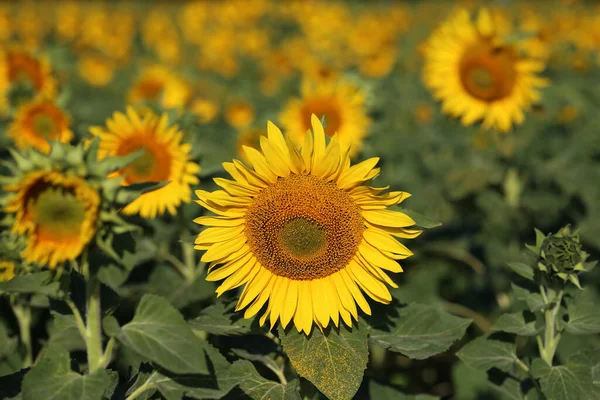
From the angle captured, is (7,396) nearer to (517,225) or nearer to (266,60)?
(517,225)

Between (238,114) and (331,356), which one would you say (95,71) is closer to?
(238,114)

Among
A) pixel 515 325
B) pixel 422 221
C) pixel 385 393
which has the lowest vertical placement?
pixel 385 393

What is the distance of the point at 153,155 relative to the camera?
113 inches

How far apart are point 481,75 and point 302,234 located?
2.45 m

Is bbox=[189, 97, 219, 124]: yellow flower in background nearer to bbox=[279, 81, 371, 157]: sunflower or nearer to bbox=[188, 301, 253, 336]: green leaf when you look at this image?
bbox=[279, 81, 371, 157]: sunflower

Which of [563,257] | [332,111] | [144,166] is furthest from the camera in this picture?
[332,111]

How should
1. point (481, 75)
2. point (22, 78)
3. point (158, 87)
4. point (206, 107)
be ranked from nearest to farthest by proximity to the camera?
point (481, 75) < point (22, 78) < point (158, 87) < point (206, 107)

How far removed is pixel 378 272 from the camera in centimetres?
193

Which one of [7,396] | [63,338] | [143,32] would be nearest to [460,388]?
[63,338]

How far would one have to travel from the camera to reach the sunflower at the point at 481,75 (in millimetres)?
3875

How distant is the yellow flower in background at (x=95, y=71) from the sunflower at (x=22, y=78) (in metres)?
6.20

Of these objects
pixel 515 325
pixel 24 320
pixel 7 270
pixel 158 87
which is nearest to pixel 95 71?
pixel 158 87

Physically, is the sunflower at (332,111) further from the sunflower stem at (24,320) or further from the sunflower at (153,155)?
the sunflower stem at (24,320)

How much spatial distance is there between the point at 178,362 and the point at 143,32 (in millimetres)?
13323
